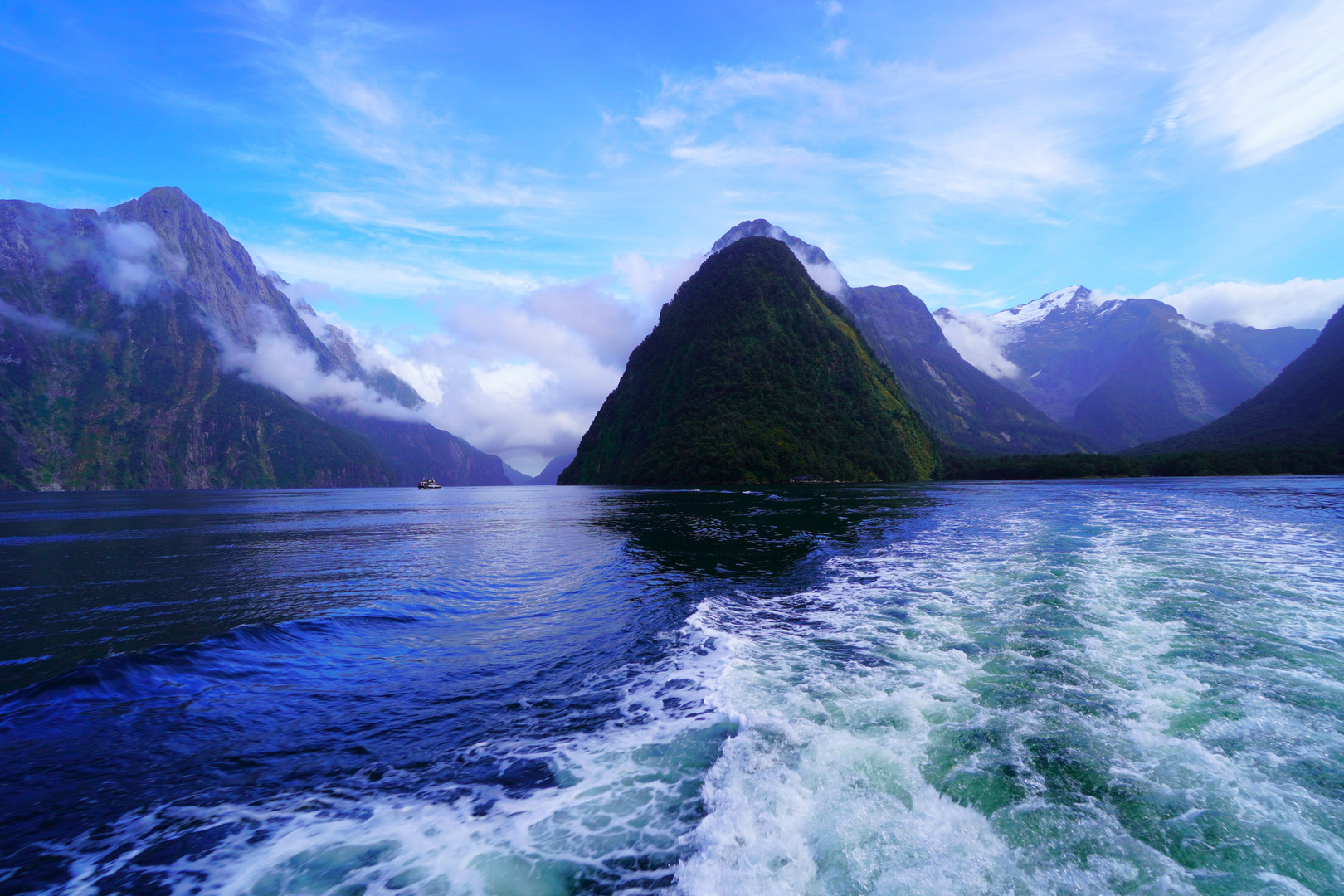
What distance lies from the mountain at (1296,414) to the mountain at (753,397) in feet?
234

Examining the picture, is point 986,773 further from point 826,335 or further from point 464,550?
point 826,335

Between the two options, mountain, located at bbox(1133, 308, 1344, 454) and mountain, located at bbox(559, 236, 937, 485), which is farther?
mountain, located at bbox(559, 236, 937, 485)

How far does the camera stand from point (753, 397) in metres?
144

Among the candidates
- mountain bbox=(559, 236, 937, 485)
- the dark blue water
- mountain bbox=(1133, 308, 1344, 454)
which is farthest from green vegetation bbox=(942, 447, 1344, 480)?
the dark blue water

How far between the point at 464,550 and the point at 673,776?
78.3 ft

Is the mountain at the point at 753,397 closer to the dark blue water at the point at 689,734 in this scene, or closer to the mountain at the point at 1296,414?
the mountain at the point at 1296,414

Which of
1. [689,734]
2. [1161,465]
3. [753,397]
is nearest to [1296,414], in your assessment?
[1161,465]

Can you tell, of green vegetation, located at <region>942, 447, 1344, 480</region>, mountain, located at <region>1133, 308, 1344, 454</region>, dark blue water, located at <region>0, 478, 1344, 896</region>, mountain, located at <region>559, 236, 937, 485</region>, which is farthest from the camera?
mountain, located at <region>559, 236, 937, 485</region>

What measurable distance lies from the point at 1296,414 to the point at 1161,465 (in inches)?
2168

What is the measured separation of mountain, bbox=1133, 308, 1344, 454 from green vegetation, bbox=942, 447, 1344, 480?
9944 mm

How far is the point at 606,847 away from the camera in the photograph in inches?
216

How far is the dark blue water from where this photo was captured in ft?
16.9

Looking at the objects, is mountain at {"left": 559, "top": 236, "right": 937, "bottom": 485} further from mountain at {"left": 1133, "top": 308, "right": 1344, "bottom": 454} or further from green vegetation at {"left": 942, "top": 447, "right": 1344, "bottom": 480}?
mountain at {"left": 1133, "top": 308, "right": 1344, "bottom": 454}

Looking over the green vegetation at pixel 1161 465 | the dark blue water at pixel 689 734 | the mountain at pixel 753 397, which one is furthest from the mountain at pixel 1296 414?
the dark blue water at pixel 689 734
